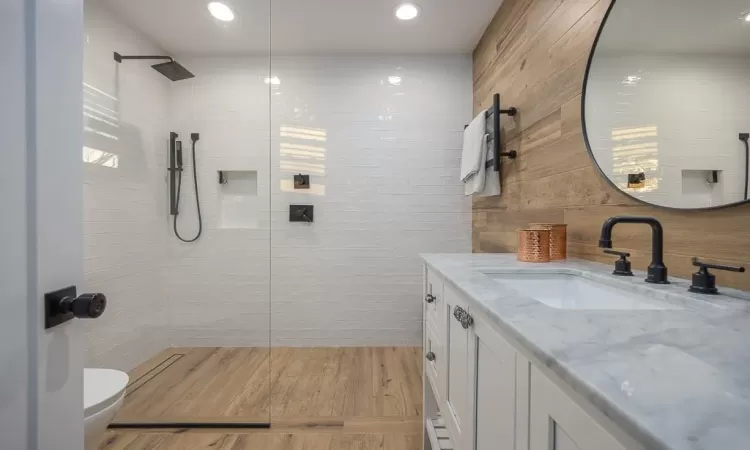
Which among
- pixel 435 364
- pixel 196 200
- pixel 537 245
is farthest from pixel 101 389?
pixel 537 245

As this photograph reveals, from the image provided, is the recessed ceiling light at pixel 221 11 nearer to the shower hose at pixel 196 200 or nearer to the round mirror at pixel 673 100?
the shower hose at pixel 196 200

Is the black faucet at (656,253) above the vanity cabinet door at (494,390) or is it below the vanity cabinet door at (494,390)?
above

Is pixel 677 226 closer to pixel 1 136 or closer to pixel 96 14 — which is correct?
pixel 1 136

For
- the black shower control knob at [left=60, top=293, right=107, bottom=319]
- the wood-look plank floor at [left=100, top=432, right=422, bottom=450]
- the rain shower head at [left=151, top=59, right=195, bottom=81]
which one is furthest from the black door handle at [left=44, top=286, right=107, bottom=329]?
the rain shower head at [left=151, top=59, right=195, bottom=81]

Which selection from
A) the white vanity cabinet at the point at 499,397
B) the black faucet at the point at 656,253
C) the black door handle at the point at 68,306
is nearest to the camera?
the white vanity cabinet at the point at 499,397

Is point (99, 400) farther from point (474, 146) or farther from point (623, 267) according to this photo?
point (474, 146)

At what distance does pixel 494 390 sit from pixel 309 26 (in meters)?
2.43

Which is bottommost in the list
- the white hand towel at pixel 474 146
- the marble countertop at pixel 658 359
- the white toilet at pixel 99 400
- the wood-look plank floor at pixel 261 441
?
the wood-look plank floor at pixel 261 441

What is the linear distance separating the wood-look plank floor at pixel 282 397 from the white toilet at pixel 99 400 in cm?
48

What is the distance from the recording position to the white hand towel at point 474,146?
2.10 m

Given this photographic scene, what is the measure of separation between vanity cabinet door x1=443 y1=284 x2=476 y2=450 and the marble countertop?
0.19 m

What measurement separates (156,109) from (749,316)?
9.90ft

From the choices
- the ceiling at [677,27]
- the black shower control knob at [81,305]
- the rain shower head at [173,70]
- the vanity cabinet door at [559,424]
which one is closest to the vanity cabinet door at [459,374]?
the vanity cabinet door at [559,424]

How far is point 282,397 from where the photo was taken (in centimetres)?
196
